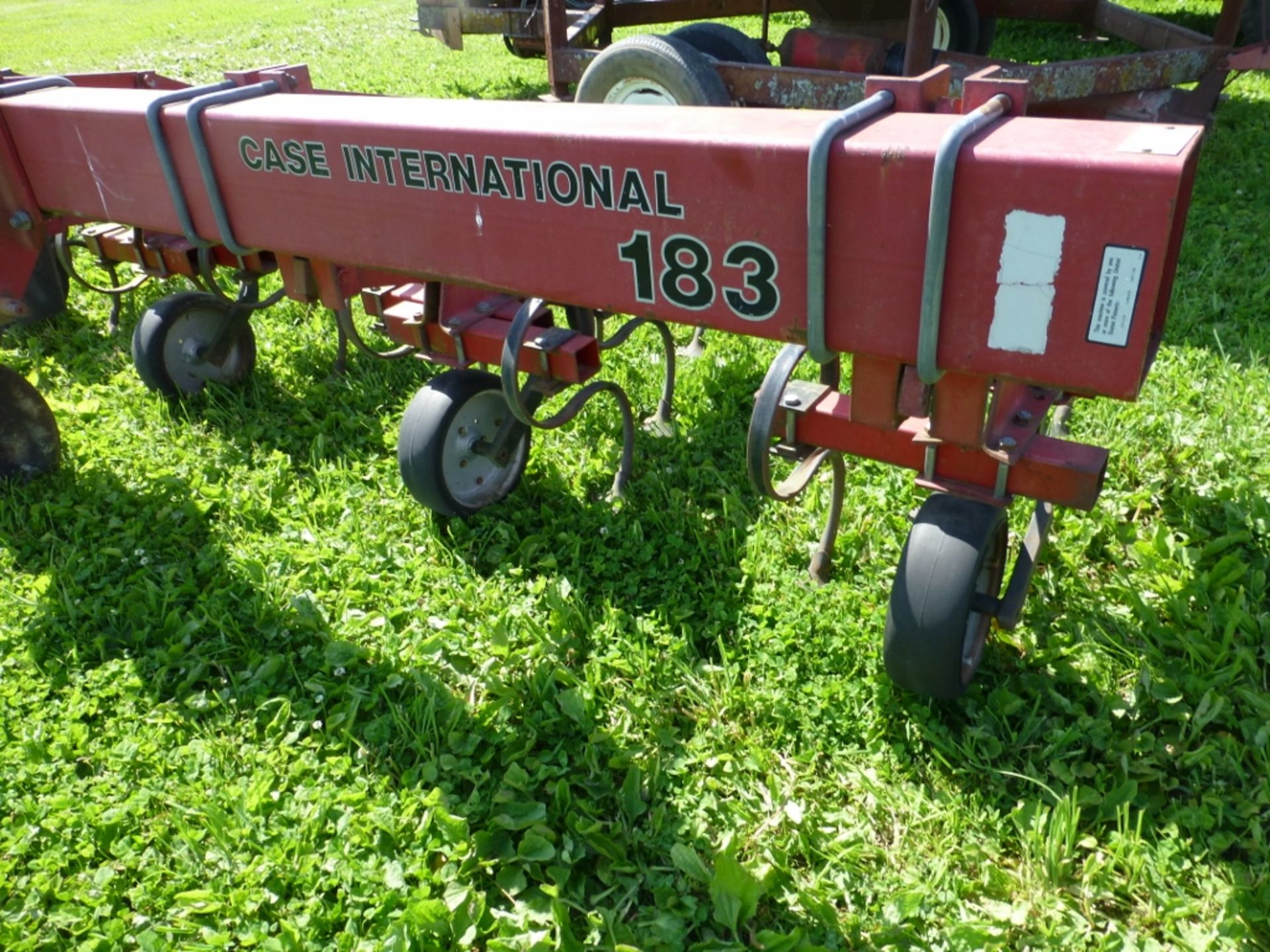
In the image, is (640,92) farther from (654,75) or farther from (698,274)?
(698,274)

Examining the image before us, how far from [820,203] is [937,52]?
477 centimetres

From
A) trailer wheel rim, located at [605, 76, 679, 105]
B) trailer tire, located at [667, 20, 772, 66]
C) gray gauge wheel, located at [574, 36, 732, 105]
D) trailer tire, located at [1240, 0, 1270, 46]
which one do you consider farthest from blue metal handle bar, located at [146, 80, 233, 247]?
trailer tire, located at [1240, 0, 1270, 46]

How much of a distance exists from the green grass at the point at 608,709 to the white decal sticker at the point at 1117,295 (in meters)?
1.17

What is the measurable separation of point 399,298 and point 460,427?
1.59ft

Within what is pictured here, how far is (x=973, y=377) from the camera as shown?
1.97 m

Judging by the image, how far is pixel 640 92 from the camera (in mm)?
5504

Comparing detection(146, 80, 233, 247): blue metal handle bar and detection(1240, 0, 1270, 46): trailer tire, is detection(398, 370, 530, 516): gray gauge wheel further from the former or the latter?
detection(1240, 0, 1270, 46): trailer tire

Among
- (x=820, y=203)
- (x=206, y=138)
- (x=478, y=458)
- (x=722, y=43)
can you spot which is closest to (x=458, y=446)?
(x=478, y=458)

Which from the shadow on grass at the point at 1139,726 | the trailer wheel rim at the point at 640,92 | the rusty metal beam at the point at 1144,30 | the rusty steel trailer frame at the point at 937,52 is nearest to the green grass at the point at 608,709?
the shadow on grass at the point at 1139,726

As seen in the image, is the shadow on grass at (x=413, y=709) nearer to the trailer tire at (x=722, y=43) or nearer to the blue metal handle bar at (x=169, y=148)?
the blue metal handle bar at (x=169, y=148)

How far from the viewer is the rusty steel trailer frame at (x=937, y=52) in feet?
16.8

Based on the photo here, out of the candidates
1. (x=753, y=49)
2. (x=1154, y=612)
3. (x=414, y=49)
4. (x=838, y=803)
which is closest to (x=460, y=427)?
(x=838, y=803)

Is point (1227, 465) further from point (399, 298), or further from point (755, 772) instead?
point (399, 298)

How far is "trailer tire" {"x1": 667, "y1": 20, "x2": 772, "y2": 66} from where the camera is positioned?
18.9 ft
